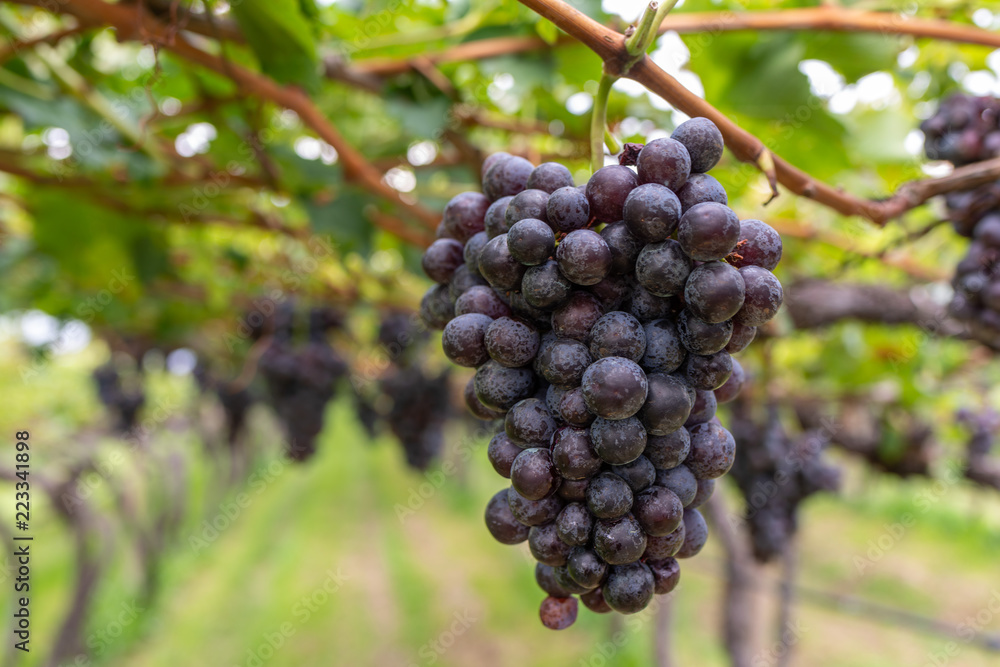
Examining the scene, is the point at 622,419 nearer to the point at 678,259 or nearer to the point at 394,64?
the point at 678,259

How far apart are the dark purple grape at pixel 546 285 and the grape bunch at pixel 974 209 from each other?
905 millimetres

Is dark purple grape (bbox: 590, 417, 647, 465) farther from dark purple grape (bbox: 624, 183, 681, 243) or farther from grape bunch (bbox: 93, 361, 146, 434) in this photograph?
grape bunch (bbox: 93, 361, 146, 434)

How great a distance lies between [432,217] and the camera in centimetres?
160

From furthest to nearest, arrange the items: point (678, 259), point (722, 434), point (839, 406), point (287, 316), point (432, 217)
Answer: point (839, 406) < point (287, 316) < point (432, 217) < point (722, 434) < point (678, 259)

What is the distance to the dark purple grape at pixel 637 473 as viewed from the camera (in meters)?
0.65

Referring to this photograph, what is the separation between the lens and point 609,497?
2.05 feet

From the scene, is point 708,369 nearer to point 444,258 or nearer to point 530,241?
point 530,241

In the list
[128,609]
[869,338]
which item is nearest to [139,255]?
[869,338]

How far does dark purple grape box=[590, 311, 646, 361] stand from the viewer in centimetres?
62

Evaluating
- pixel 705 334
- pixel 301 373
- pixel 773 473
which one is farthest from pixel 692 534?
pixel 301 373

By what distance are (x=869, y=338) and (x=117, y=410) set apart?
5059mm

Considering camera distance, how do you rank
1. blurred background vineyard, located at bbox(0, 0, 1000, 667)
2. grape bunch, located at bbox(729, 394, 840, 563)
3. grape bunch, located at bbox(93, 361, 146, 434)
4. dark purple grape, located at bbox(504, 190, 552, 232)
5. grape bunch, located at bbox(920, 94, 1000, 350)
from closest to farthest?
dark purple grape, located at bbox(504, 190, 552, 232), grape bunch, located at bbox(920, 94, 1000, 350), blurred background vineyard, located at bbox(0, 0, 1000, 667), grape bunch, located at bbox(729, 394, 840, 563), grape bunch, located at bbox(93, 361, 146, 434)

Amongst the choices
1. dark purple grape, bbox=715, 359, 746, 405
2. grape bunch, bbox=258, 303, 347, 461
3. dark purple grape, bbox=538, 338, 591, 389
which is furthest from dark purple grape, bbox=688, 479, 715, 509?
grape bunch, bbox=258, 303, 347, 461

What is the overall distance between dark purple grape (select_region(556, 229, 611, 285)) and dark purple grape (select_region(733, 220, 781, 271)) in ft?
0.48
